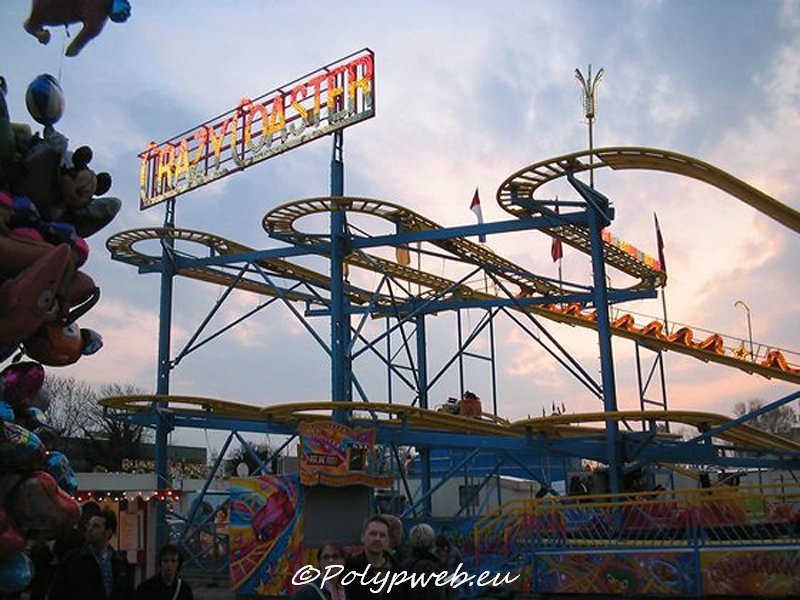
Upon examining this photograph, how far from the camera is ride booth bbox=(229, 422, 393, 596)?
1404cm

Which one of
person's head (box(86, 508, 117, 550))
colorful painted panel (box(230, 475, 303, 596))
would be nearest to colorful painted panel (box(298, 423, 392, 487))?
colorful painted panel (box(230, 475, 303, 596))

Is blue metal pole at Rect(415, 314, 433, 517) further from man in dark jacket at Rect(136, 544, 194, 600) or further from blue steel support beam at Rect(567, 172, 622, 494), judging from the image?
man in dark jacket at Rect(136, 544, 194, 600)

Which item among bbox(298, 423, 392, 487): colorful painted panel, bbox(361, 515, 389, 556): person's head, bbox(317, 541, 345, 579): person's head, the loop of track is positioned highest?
the loop of track

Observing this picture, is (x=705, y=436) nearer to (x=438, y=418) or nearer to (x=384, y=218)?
(x=438, y=418)

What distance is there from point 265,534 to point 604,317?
7.33 m

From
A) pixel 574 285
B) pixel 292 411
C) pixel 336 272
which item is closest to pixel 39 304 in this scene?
pixel 292 411

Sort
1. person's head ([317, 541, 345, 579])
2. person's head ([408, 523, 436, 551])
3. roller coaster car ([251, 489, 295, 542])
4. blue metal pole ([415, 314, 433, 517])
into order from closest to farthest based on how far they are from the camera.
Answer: person's head ([317, 541, 345, 579])
person's head ([408, 523, 436, 551])
roller coaster car ([251, 489, 295, 542])
blue metal pole ([415, 314, 433, 517])

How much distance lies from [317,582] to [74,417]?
6068 cm

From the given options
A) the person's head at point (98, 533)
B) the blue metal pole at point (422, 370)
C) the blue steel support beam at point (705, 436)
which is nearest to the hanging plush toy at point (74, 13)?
the person's head at point (98, 533)

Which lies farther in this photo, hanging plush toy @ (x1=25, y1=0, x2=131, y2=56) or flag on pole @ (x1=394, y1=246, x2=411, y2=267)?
flag on pole @ (x1=394, y1=246, x2=411, y2=267)

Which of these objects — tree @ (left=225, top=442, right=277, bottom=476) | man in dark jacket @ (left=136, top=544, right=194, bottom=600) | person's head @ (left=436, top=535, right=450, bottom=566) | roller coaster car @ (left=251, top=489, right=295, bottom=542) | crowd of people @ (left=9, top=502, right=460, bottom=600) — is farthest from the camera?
tree @ (left=225, top=442, right=277, bottom=476)

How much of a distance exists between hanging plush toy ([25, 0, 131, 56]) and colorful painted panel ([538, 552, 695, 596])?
8686mm

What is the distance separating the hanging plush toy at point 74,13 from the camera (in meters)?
5.23

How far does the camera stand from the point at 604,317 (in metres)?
16.6
